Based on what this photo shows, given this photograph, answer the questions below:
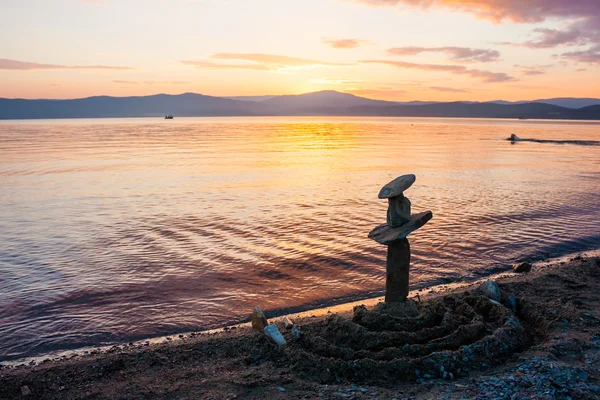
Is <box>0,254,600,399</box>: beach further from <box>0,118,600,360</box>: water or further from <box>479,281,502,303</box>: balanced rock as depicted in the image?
<box>0,118,600,360</box>: water

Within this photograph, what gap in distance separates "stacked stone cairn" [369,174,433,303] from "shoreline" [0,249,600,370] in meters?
1.85

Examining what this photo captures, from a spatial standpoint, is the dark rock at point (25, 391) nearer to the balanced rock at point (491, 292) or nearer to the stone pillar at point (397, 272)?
the stone pillar at point (397, 272)

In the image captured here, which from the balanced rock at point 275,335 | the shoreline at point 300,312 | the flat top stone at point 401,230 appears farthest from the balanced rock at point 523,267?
the balanced rock at point 275,335

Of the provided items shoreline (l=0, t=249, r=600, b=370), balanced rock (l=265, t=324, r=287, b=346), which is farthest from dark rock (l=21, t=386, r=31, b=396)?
balanced rock (l=265, t=324, r=287, b=346)

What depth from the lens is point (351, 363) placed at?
26.2ft

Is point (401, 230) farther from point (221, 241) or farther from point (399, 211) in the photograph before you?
point (221, 241)

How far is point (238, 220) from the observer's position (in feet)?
70.5

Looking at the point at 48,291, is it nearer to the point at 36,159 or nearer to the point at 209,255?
the point at 209,255

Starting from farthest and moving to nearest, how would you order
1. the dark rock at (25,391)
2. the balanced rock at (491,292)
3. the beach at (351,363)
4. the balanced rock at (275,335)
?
the balanced rock at (491,292), the balanced rock at (275,335), the dark rock at (25,391), the beach at (351,363)

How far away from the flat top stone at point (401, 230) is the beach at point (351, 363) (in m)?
1.61

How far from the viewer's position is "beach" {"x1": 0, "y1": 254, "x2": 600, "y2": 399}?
23.9 ft

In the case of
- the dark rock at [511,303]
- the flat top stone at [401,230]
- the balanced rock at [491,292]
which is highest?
the flat top stone at [401,230]

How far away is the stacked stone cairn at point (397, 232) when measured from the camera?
9820 millimetres

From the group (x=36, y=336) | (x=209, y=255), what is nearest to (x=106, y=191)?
(x=209, y=255)
